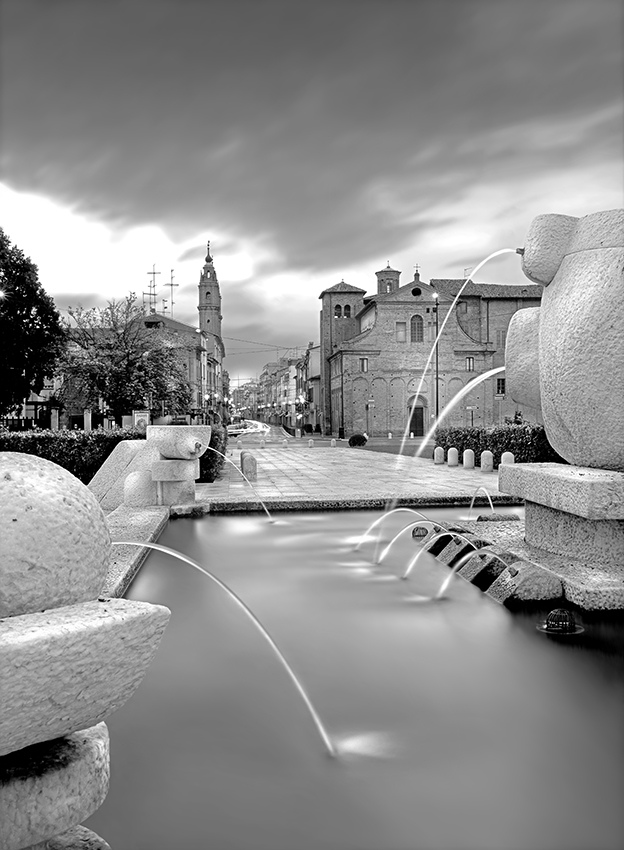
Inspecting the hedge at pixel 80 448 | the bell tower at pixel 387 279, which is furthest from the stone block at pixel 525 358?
the bell tower at pixel 387 279

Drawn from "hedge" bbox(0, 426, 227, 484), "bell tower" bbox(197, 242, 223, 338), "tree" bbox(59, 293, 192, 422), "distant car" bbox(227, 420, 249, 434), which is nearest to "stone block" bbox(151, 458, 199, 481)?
"hedge" bbox(0, 426, 227, 484)

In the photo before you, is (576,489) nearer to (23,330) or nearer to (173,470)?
(173,470)

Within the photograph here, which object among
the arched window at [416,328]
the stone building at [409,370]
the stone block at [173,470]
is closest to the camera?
the stone block at [173,470]

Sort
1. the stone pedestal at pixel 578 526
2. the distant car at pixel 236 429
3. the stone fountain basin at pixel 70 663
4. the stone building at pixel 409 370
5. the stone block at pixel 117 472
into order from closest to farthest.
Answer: the stone fountain basin at pixel 70 663 < the stone pedestal at pixel 578 526 < the stone block at pixel 117 472 < the stone building at pixel 409 370 < the distant car at pixel 236 429

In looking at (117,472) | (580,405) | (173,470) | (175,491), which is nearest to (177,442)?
(173,470)

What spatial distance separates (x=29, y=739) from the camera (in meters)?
1.67

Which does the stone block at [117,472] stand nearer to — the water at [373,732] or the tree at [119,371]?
the water at [373,732]

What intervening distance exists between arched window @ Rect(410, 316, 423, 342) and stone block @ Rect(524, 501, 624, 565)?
49110 millimetres

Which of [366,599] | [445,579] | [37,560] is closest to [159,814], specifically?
[37,560]

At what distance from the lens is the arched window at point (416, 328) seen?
54.4 metres

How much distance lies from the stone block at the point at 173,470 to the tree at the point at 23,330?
26126 millimetres

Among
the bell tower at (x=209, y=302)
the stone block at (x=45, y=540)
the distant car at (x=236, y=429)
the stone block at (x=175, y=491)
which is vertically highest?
the bell tower at (x=209, y=302)

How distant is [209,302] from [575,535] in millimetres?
103937

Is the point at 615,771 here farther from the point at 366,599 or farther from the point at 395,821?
the point at 366,599
